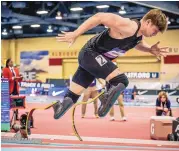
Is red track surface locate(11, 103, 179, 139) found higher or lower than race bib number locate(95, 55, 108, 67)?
lower

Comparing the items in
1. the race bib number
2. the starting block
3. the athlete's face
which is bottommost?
the starting block

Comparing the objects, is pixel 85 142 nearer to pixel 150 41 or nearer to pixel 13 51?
pixel 150 41

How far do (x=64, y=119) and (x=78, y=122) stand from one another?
744 mm

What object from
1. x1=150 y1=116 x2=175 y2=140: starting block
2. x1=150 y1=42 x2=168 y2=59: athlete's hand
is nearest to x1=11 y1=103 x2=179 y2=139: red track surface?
x1=150 y1=116 x2=175 y2=140: starting block

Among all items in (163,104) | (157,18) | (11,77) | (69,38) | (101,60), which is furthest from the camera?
(163,104)

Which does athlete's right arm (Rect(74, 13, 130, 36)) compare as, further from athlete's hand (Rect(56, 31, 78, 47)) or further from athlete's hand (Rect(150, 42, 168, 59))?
athlete's hand (Rect(150, 42, 168, 59))

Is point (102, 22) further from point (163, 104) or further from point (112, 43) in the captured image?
point (163, 104)

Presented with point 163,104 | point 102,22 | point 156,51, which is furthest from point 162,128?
point 102,22

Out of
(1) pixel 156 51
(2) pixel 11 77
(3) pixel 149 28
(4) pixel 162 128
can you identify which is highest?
(3) pixel 149 28

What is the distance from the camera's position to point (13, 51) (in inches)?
1056

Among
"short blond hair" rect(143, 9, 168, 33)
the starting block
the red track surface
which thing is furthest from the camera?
the red track surface

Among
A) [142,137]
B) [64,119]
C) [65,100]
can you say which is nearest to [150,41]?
[64,119]

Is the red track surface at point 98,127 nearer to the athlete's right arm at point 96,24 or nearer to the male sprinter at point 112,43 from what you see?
the male sprinter at point 112,43

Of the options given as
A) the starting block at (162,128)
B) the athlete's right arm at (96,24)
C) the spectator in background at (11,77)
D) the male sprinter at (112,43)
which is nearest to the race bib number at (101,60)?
the male sprinter at (112,43)
